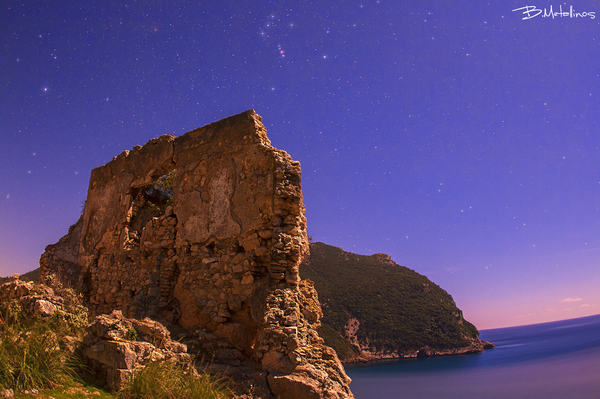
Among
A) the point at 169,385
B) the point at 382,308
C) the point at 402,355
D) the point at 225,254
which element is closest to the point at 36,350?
the point at 169,385

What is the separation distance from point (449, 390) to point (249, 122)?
26341mm

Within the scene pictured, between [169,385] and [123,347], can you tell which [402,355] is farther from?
[123,347]

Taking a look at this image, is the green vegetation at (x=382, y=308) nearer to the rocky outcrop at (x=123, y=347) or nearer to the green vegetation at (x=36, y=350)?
the rocky outcrop at (x=123, y=347)

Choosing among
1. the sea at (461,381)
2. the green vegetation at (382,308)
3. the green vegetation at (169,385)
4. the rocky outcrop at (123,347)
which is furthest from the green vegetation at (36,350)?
the green vegetation at (382,308)

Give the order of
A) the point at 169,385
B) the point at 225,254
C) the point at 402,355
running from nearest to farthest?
1. the point at 169,385
2. the point at 225,254
3. the point at 402,355

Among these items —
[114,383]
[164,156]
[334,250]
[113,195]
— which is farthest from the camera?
[334,250]

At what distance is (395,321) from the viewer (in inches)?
1114

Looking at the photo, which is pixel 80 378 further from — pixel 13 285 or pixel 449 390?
pixel 449 390

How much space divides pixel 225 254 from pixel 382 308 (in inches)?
1017

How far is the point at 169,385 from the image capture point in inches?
161

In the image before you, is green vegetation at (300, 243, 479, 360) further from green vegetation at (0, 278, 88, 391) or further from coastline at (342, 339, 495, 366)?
green vegetation at (0, 278, 88, 391)

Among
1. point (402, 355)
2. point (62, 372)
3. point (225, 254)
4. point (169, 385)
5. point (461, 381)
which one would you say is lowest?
point (461, 381)

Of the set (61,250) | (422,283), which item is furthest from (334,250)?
(61,250)

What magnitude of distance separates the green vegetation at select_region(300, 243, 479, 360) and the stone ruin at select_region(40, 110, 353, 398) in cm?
2014
